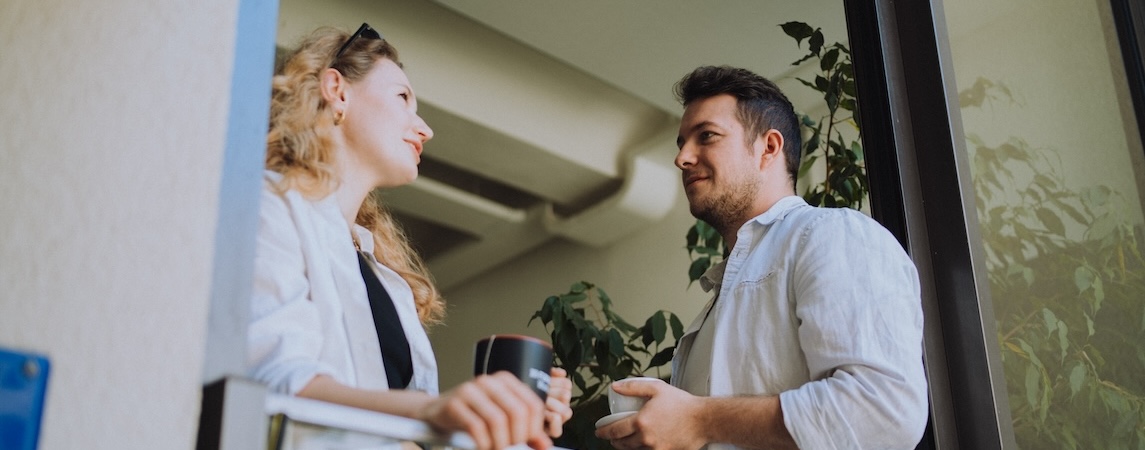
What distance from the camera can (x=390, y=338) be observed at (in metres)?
1.50

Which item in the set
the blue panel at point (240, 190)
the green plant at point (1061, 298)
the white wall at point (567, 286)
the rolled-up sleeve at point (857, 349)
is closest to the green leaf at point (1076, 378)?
the green plant at point (1061, 298)

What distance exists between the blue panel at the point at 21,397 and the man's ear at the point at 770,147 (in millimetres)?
1659

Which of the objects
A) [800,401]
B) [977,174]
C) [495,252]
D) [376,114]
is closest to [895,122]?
[977,174]

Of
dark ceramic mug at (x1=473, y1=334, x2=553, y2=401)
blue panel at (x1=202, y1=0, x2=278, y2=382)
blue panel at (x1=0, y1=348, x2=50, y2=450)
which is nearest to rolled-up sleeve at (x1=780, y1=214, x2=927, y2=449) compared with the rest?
dark ceramic mug at (x1=473, y1=334, x2=553, y2=401)

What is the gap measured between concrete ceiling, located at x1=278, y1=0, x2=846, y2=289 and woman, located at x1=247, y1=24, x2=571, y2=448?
5.07ft

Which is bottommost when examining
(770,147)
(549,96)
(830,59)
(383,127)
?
(383,127)

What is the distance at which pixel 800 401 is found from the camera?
1.59 m

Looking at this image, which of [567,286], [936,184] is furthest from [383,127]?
[567,286]

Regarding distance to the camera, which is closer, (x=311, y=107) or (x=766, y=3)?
(x=311, y=107)

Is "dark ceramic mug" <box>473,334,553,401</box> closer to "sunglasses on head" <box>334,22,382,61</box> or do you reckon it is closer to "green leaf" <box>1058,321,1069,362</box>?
"sunglasses on head" <box>334,22,382,61</box>

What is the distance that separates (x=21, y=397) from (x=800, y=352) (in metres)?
1.19

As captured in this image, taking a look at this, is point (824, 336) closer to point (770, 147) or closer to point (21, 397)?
point (770, 147)

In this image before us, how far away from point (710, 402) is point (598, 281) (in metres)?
3.19

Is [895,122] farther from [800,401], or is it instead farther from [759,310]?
[800,401]
